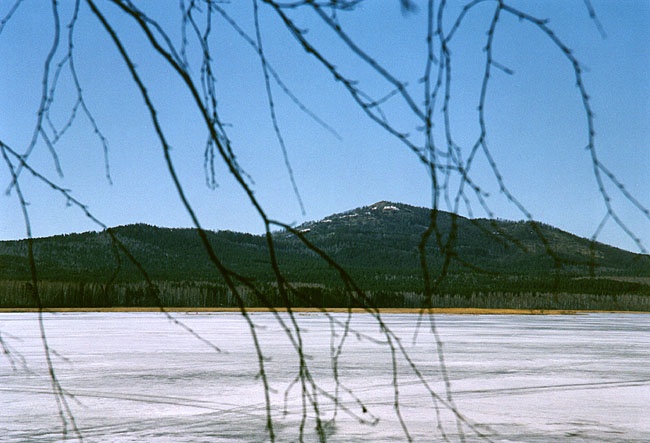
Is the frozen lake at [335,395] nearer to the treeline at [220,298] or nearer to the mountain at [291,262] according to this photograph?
the treeline at [220,298]

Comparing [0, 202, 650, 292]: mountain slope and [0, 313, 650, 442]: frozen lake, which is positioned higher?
[0, 202, 650, 292]: mountain slope

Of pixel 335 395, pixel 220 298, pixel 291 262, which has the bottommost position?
pixel 335 395

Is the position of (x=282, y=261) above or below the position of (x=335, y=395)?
above

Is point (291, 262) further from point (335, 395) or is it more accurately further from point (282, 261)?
point (335, 395)

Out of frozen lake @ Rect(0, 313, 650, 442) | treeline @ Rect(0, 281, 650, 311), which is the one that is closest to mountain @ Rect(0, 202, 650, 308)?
treeline @ Rect(0, 281, 650, 311)

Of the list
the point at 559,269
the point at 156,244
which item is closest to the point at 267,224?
the point at 559,269

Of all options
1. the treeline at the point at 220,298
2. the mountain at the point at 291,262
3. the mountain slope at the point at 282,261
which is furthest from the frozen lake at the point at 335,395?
the mountain slope at the point at 282,261

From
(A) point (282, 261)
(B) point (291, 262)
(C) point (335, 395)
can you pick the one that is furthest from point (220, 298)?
(C) point (335, 395)

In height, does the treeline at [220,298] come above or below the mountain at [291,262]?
below

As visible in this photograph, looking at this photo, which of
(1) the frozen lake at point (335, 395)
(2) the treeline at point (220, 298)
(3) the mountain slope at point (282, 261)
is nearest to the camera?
(1) the frozen lake at point (335, 395)

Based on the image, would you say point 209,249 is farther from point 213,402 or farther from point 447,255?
point 213,402

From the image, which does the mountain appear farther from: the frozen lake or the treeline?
the frozen lake

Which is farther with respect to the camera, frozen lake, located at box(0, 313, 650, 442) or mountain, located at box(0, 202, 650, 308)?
mountain, located at box(0, 202, 650, 308)

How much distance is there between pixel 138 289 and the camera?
91.4 metres
